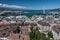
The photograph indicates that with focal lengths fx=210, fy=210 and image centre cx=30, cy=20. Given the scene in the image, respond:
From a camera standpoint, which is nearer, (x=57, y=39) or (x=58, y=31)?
(x=57, y=39)

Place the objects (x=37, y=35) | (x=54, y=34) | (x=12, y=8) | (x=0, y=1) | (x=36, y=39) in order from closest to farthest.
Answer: (x=36, y=39) → (x=37, y=35) → (x=54, y=34) → (x=0, y=1) → (x=12, y=8)

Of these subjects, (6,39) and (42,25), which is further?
(42,25)

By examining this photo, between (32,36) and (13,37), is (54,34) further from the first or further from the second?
(13,37)

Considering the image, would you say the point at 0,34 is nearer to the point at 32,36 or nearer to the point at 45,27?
the point at 32,36

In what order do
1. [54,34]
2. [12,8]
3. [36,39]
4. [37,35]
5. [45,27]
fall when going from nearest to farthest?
1. [36,39]
2. [37,35]
3. [54,34]
4. [45,27]
5. [12,8]

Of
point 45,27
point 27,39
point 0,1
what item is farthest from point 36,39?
point 0,1

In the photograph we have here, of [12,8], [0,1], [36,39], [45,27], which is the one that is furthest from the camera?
[12,8]

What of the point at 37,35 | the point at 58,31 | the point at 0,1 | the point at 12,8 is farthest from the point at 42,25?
the point at 12,8

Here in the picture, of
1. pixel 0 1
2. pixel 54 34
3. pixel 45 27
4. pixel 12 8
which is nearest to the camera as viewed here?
pixel 54 34
